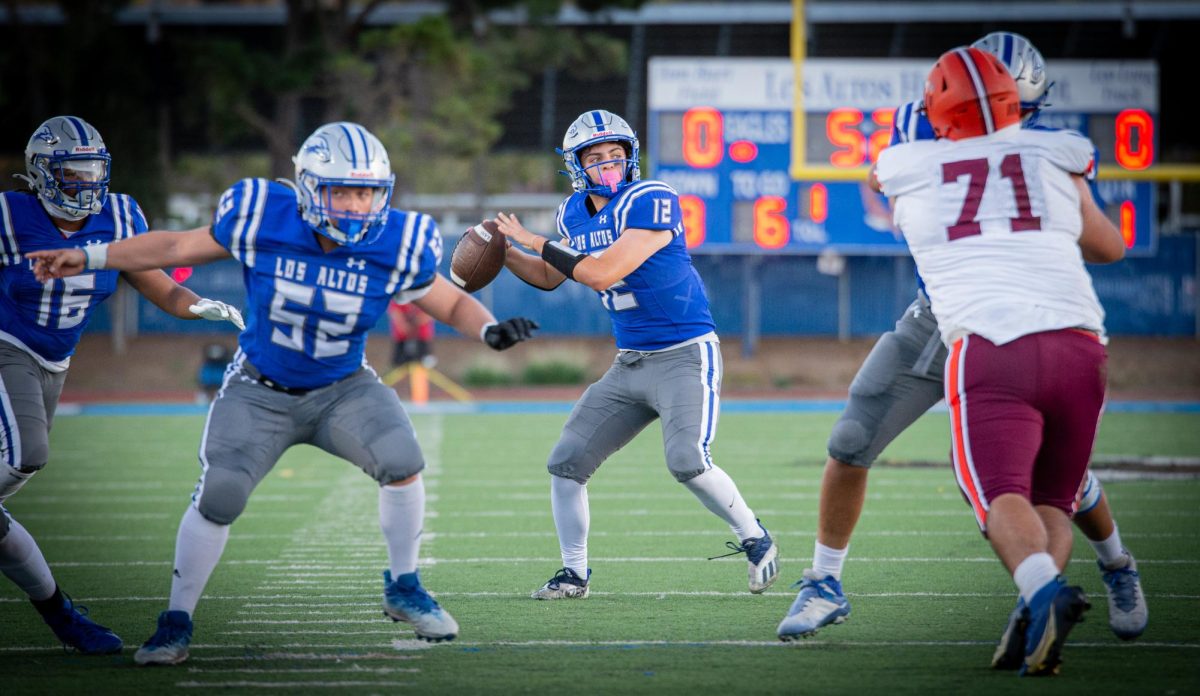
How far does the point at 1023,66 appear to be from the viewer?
4570mm

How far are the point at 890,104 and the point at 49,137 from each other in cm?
1257

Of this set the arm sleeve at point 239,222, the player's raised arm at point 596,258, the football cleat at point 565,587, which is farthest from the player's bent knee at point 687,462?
the arm sleeve at point 239,222

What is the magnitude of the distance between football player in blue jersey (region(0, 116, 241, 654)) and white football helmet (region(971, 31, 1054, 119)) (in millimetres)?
2800

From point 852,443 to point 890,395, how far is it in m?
0.21

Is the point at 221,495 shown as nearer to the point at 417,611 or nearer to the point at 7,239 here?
the point at 417,611

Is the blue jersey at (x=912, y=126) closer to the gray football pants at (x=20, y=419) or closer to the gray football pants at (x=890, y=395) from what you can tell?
the gray football pants at (x=890, y=395)

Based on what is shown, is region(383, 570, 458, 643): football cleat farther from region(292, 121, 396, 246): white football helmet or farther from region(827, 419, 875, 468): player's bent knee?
region(827, 419, 875, 468): player's bent knee

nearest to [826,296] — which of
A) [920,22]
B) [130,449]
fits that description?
[920,22]

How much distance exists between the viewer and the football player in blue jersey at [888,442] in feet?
15.6

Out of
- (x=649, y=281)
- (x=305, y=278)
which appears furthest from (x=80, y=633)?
(x=649, y=281)

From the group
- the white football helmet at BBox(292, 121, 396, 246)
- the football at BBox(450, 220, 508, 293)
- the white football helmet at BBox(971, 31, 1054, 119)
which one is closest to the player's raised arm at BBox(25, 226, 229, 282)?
the white football helmet at BBox(292, 121, 396, 246)

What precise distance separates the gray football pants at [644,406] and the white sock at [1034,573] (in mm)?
1798

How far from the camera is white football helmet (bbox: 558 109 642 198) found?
225 inches

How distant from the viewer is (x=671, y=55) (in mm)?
28031
